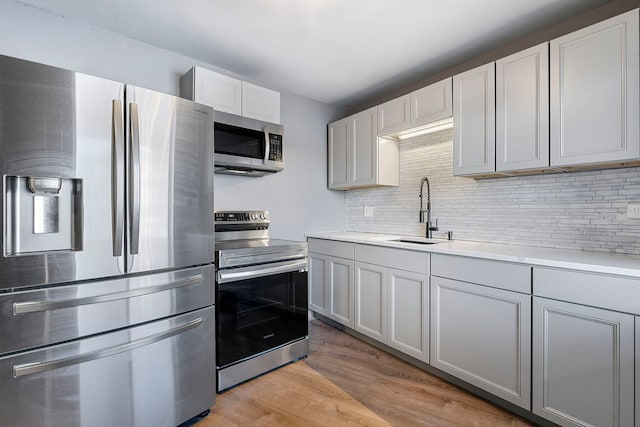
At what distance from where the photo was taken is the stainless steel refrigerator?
3.99ft

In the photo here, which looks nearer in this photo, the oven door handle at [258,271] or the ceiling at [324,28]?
the ceiling at [324,28]

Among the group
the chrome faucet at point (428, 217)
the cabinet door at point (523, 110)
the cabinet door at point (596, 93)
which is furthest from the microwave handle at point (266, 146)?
the cabinet door at point (596, 93)

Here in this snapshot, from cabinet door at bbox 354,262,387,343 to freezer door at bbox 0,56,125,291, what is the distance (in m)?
1.85

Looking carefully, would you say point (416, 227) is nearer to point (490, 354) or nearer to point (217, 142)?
point (490, 354)

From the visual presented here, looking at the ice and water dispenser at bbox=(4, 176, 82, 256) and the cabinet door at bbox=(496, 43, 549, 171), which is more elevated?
the cabinet door at bbox=(496, 43, 549, 171)

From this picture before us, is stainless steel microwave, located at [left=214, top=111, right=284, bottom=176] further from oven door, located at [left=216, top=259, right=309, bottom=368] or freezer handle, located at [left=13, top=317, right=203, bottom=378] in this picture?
freezer handle, located at [left=13, top=317, right=203, bottom=378]

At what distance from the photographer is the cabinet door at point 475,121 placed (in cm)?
209

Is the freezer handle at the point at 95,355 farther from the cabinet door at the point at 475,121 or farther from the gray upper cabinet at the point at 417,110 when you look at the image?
the gray upper cabinet at the point at 417,110

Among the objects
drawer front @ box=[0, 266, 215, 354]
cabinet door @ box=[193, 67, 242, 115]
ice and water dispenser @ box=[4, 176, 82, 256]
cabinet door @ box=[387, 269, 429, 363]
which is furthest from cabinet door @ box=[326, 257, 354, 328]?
ice and water dispenser @ box=[4, 176, 82, 256]

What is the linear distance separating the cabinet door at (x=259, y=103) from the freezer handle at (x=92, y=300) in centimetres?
151

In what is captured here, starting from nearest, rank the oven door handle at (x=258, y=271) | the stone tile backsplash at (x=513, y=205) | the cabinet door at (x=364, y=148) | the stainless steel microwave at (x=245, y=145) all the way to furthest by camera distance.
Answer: the stone tile backsplash at (x=513, y=205) → the oven door handle at (x=258, y=271) → the stainless steel microwave at (x=245, y=145) → the cabinet door at (x=364, y=148)

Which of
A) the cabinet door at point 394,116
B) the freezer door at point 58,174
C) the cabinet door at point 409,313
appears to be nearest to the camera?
the freezer door at point 58,174

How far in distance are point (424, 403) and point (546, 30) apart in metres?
2.63

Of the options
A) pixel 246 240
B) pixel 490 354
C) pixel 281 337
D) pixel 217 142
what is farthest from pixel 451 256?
pixel 217 142
